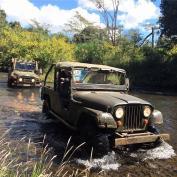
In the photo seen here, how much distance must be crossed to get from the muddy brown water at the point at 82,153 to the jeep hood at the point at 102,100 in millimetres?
1113

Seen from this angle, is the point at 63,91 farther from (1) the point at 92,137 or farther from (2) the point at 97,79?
(1) the point at 92,137

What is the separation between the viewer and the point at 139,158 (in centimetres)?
914

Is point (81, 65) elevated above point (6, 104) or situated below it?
above

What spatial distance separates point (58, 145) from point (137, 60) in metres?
26.5

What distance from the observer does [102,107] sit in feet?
30.1

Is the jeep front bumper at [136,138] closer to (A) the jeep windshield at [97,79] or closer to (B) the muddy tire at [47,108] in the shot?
(A) the jeep windshield at [97,79]

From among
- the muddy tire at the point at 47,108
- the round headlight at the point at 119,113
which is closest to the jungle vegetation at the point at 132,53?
the muddy tire at the point at 47,108

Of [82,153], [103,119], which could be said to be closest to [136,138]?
[103,119]

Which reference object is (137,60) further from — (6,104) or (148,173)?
(148,173)

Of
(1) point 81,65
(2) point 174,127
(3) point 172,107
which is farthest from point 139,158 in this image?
(3) point 172,107

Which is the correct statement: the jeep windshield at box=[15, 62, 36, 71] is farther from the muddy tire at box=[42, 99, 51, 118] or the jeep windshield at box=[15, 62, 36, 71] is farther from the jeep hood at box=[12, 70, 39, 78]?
the muddy tire at box=[42, 99, 51, 118]

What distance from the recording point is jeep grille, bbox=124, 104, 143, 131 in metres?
9.16

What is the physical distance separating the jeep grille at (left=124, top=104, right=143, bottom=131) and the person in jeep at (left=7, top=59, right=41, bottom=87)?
16.0m

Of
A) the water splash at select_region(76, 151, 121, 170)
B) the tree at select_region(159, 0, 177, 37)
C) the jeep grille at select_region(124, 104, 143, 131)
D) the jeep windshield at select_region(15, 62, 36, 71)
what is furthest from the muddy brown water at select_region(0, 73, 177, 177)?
the tree at select_region(159, 0, 177, 37)
